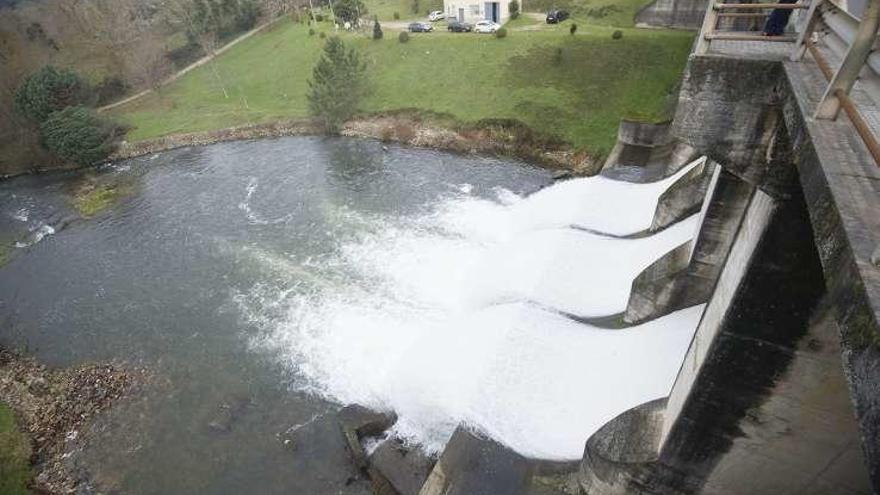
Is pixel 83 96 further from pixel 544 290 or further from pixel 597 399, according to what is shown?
pixel 597 399

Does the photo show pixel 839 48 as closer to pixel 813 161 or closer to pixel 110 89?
pixel 813 161

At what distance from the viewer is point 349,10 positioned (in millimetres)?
56031

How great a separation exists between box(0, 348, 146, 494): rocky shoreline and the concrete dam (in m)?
17.9

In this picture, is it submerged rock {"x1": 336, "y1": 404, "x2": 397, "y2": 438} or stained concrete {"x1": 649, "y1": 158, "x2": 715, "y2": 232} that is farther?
stained concrete {"x1": 649, "y1": 158, "x2": 715, "y2": 232}

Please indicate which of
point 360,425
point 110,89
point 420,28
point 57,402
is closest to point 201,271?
point 57,402

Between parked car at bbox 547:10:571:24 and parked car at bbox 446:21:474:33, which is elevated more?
parked car at bbox 547:10:571:24

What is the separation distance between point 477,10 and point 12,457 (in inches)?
1973

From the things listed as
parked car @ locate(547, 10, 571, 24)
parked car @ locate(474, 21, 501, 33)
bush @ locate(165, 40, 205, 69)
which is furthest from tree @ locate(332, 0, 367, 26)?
parked car @ locate(547, 10, 571, 24)

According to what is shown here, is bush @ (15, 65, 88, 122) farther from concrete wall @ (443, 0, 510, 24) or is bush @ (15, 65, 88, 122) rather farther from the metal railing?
the metal railing

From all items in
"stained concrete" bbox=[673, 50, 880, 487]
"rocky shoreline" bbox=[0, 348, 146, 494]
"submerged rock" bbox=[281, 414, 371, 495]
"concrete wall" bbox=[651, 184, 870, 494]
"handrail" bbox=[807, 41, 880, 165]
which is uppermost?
"handrail" bbox=[807, 41, 880, 165]

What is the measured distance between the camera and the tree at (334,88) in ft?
135

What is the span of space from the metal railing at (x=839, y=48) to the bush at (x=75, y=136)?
153 feet

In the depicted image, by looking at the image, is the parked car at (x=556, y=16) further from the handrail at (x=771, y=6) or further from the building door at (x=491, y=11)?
the handrail at (x=771, y=6)

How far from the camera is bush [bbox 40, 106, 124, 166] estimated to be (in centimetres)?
4034
